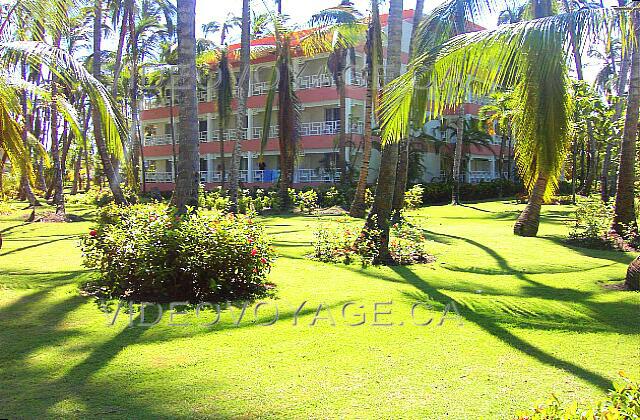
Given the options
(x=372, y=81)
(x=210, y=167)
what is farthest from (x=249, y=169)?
(x=372, y=81)

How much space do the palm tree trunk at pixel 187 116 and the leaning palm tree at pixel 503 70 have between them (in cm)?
321

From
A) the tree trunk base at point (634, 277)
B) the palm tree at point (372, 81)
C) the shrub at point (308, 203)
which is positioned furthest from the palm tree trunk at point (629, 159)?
the shrub at point (308, 203)

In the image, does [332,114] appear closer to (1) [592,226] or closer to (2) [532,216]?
(2) [532,216]

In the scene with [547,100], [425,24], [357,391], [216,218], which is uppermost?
[425,24]

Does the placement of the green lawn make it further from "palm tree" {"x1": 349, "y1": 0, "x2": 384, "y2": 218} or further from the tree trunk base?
"palm tree" {"x1": 349, "y1": 0, "x2": 384, "y2": 218}

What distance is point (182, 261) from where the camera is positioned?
6.84 metres

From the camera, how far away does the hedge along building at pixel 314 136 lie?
3272 centimetres

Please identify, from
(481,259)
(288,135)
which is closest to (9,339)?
(481,259)

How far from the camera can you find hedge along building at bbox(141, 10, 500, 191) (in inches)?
1288

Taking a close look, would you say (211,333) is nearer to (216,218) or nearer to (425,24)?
(216,218)

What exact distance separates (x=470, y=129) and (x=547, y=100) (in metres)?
27.4

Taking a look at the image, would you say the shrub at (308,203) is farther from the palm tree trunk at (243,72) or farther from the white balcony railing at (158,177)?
the white balcony railing at (158,177)

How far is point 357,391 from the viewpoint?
14.3 feet

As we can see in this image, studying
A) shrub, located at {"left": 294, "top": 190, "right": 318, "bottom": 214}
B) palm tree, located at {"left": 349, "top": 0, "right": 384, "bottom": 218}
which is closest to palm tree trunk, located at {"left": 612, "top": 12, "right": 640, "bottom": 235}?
palm tree, located at {"left": 349, "top": 0, "right": 384, "bottom": 218}
